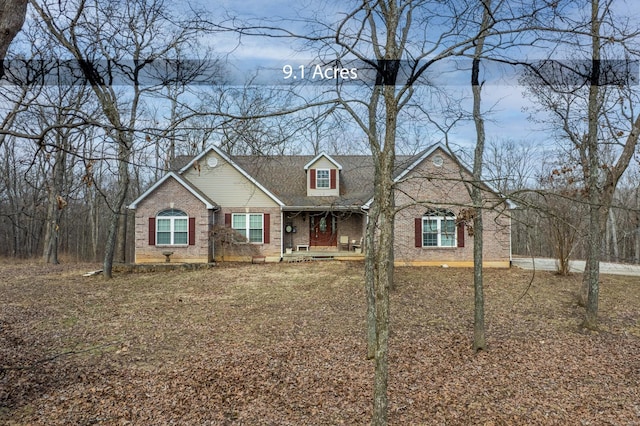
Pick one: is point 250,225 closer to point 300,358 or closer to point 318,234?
point 318,234

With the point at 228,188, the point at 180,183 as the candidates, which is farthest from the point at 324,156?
the point at 180,183

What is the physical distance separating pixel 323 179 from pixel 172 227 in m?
7.35

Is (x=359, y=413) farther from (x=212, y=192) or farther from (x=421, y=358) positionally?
(x=212, y=192)

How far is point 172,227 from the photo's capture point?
17.1 meters

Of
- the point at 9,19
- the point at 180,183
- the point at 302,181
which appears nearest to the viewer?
the point at 9,19

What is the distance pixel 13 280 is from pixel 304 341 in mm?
11730

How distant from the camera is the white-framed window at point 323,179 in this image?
1944cm

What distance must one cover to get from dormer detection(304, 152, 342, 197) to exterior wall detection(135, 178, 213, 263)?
5337 millimetres

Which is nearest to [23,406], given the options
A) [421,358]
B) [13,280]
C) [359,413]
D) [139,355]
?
[139,355]

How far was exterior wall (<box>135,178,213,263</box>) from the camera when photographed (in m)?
17.0

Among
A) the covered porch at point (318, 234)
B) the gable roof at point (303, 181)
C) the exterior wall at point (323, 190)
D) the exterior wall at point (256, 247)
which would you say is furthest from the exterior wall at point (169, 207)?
the exterior wall at point (323, 190)

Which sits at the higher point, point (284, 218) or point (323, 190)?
point (323, 190)

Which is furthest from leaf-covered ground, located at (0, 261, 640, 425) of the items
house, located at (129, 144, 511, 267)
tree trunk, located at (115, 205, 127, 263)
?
tree trunk, located at (115, 205, 127, 263)

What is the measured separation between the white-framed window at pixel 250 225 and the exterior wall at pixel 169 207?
5.40 feet
